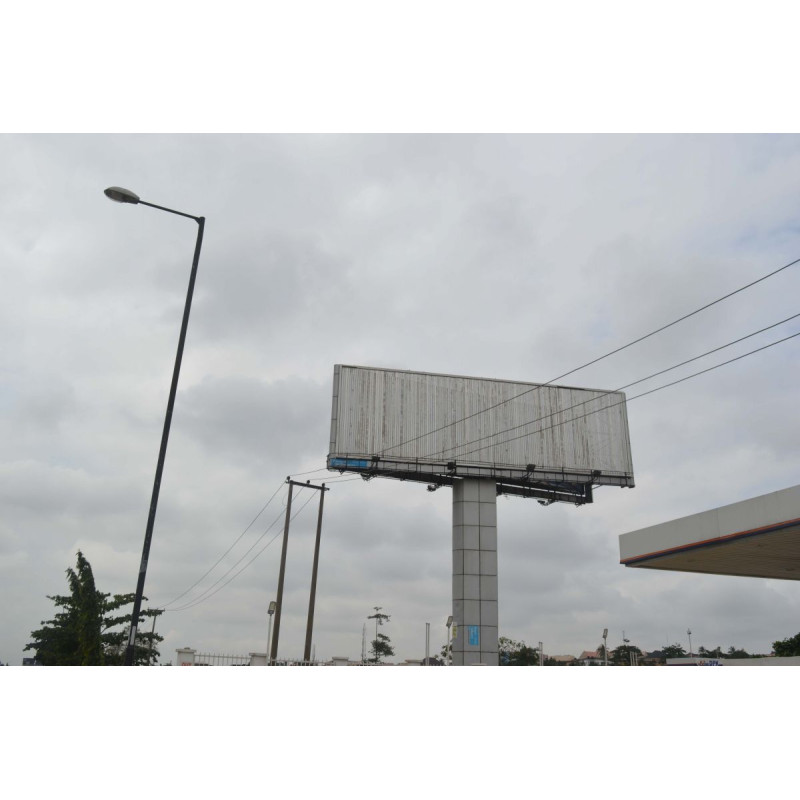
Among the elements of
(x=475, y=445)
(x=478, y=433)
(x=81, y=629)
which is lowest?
(x=81, y=629)

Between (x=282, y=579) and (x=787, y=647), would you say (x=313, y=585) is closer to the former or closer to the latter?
(x=282, y=579)

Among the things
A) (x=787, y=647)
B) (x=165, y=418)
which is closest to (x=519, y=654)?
(x=787, y=647)

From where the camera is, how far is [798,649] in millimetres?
53156

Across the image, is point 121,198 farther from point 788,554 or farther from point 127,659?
point 788,554

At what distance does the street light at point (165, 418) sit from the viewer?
13.4 m

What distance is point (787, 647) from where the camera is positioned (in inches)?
2158

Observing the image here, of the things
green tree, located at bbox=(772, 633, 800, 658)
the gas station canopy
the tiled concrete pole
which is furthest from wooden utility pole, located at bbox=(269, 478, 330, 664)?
green tree, located at bbox=(772, 633, 800, 658)

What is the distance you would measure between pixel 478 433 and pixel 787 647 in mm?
34009

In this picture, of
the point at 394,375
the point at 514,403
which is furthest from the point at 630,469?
the point at 394,375

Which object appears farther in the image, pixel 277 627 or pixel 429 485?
pixel 429 485

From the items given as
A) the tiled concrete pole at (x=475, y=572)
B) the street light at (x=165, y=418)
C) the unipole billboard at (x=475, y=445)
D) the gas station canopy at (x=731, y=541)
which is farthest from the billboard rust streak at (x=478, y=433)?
the street light at (x=165, y=418)

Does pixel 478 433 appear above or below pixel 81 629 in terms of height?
above

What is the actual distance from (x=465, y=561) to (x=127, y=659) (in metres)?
25.0

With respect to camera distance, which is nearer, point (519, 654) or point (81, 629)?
point (81, 629)
